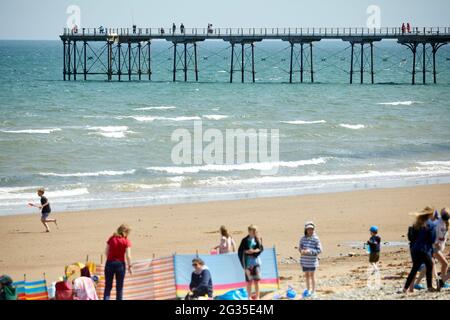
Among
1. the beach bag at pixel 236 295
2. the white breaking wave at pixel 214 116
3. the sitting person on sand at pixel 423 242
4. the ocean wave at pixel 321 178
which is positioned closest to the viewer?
the sitting person on sand at pixel 423 242

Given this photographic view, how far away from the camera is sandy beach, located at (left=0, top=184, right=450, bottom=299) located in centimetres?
1550

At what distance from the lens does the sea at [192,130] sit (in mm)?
26359

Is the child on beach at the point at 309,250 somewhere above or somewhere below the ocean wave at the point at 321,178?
above

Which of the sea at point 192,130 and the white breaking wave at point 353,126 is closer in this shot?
the sea at point 192,130

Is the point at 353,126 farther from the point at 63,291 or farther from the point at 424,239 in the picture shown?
the point at 63,291

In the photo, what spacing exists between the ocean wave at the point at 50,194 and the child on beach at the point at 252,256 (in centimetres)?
1341

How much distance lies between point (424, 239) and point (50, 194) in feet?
51.1

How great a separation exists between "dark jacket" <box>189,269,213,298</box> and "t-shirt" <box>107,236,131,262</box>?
959 mm

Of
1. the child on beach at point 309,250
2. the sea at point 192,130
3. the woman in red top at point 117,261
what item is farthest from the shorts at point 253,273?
the sea at point 192,130

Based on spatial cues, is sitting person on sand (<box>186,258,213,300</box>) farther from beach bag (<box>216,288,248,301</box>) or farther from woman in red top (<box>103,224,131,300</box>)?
woman in red top (<box>103,224,131,300</box>)

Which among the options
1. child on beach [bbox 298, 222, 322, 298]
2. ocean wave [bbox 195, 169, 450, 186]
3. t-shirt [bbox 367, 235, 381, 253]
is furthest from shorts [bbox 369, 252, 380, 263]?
ocean wave [bbox 195, 169, 450, 186]

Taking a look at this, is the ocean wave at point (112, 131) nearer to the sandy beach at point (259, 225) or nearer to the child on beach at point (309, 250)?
the sandy beach at point (259, 225)
